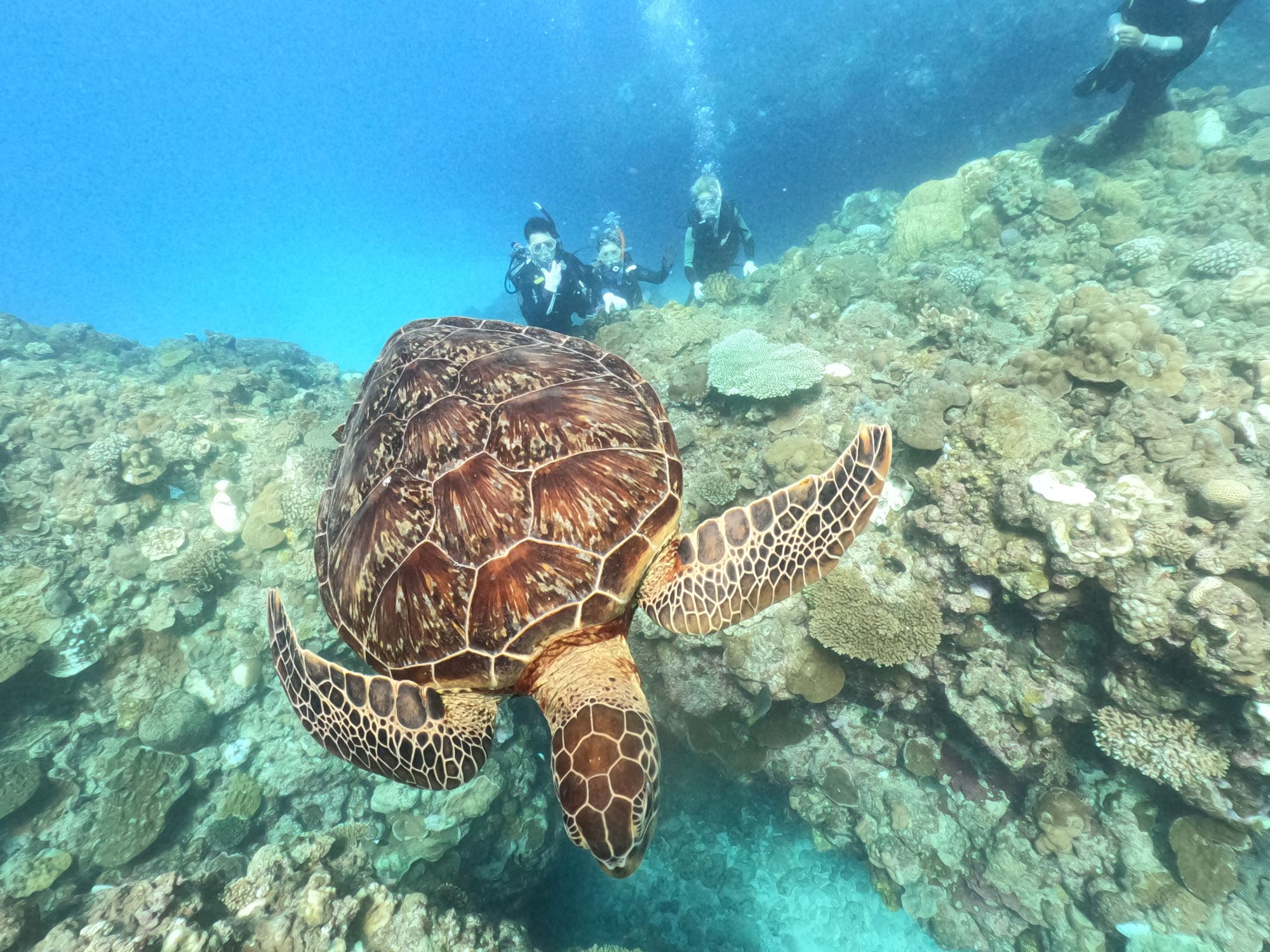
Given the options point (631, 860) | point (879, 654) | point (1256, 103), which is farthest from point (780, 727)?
point (1256, 103)

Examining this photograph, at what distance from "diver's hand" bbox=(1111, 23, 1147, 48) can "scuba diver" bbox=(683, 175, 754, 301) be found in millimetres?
6819

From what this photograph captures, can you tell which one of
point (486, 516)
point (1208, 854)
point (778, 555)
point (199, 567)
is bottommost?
point (1208, 854)

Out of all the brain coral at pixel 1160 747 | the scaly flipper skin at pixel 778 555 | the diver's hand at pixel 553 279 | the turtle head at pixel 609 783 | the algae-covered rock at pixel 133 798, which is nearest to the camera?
the turtle head at pixel 609 783

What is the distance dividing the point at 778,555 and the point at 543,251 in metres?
9.62

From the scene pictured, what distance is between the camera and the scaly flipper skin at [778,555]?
241 centimetres

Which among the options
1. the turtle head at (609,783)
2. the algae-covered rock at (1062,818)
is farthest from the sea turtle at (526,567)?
the algae-covered rock at (1062,818)

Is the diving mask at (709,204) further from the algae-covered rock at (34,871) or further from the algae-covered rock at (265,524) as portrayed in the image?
the algae-covered rock at (34,871)

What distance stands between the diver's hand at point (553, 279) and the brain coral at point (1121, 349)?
8.01m

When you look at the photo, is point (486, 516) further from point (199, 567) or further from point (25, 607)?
point (25, 607)

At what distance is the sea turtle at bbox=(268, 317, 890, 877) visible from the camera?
6.77 feet

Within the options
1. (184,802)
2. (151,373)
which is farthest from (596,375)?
(151,373)

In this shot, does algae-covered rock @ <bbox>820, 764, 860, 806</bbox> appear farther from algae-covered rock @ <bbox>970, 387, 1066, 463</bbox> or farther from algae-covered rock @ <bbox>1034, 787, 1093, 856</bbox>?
algae-covered rock @ <bbox>970, 387, 1066, 463</bbox>

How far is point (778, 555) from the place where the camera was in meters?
2.46

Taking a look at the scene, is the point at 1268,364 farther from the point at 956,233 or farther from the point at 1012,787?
the point at 956,233
